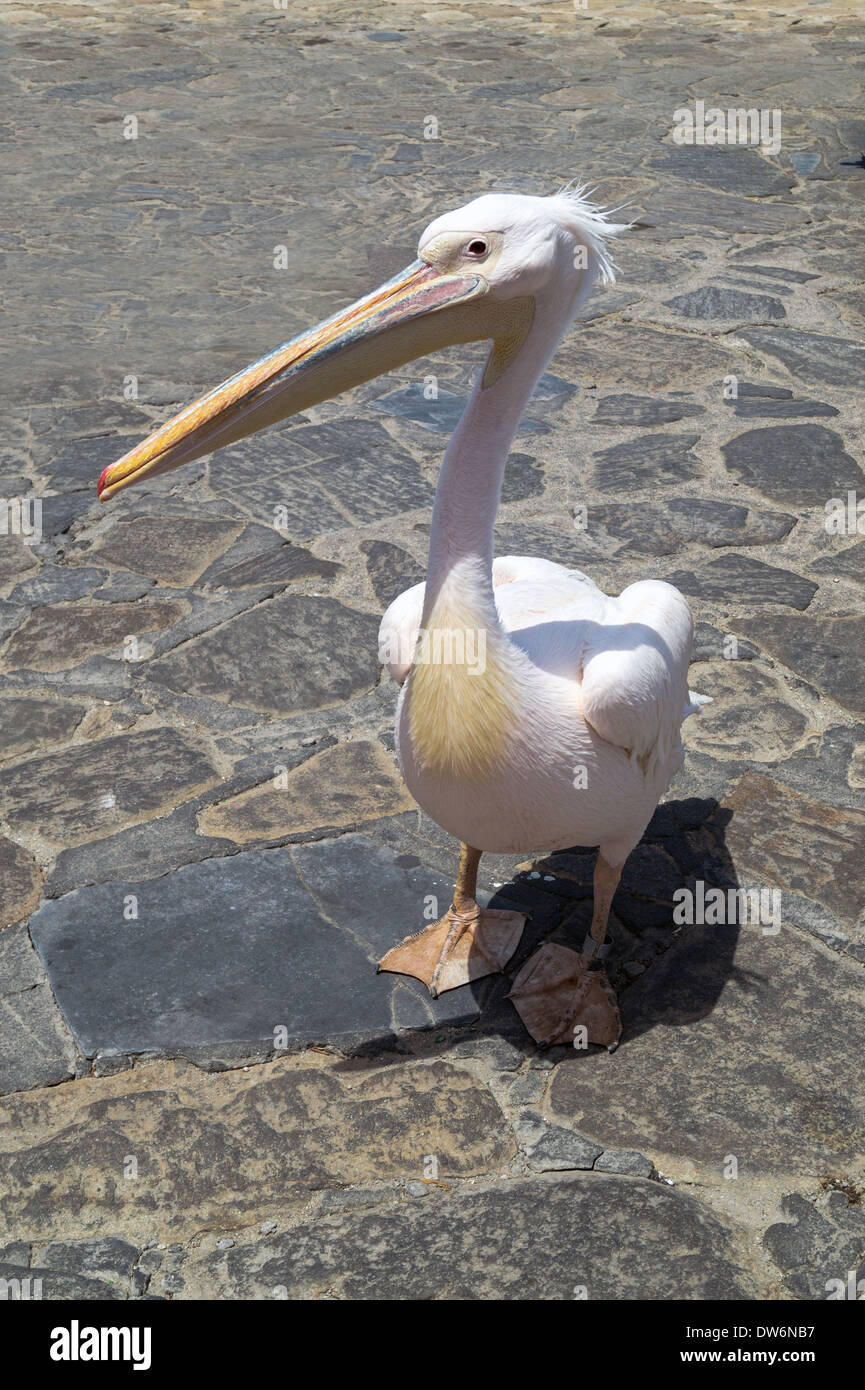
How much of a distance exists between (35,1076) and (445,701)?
4.40 ft

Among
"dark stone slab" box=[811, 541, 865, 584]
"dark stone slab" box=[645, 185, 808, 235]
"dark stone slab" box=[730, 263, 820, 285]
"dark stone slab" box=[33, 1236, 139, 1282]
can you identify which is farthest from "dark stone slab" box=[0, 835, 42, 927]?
"dark stone slab" box=[645, 185, 808, 235]

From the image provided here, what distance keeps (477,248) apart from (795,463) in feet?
11.6

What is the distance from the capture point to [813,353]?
6.98 meters

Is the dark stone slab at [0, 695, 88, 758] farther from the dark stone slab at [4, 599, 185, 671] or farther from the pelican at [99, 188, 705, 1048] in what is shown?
the pelican at [99, 188, 705, 1048]

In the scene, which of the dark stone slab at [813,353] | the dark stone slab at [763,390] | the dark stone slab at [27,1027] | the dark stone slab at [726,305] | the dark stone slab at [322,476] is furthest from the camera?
the dark stone slab at [726,305]

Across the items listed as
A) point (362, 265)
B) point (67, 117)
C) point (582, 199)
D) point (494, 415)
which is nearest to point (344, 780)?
point (494, 415)

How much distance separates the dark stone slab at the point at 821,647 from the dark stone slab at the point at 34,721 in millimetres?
2421

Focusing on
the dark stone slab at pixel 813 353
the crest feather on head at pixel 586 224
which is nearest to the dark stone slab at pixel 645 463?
the dark stone slab at pixel 813 353

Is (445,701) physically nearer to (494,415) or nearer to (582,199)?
(494,415)

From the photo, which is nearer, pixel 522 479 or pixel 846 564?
pixel 846 564

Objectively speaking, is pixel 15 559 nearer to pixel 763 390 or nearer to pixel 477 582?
pixel 477 582

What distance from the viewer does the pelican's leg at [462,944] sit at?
353cm

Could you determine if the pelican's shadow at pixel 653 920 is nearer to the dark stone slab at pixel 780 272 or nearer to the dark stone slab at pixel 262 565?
the dark stone slab at pixel 262 565

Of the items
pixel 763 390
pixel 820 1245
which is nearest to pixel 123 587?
pixel 763 390
